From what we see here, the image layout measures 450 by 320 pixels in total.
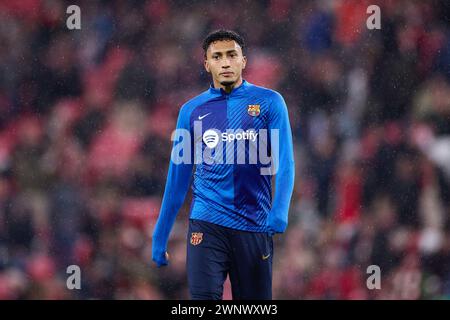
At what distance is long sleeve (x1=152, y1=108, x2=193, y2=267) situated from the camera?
4.38 meters

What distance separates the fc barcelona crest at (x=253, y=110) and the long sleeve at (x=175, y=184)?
35 cm

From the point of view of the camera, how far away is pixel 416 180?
7188 mm

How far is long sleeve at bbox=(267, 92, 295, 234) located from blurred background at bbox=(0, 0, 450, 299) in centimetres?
286

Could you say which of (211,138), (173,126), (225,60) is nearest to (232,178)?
(211,138)

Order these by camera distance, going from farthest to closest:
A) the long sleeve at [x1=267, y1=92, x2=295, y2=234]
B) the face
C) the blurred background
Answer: the blurred background
the face
the long sleeve at [x1=267, y1=92, x2=295, y2=234]

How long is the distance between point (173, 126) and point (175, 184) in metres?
2.97

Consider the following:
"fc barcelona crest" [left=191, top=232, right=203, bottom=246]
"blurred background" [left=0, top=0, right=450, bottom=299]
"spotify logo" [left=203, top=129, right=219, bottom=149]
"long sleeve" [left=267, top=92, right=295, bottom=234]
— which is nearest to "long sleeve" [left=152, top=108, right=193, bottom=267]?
"spotify logo" [left=203, top=129, right=219, bottom=149]

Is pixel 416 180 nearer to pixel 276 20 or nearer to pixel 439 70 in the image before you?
pixel 439 70

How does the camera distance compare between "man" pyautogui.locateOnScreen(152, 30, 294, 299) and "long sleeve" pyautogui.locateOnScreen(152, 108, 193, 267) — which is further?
"long sleeve" pyautogui.locateOnScreen(152, 108, 193, 267)

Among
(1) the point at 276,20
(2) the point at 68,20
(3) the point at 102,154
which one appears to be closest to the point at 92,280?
(3) the point at 102,154

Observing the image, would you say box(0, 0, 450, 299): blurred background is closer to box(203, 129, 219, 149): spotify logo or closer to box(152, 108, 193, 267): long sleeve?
box(152, 108, 193, 267): long sleeve

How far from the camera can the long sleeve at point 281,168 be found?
4.06 metres

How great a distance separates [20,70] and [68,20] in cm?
63

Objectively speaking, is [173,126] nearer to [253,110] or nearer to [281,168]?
[253,110]
